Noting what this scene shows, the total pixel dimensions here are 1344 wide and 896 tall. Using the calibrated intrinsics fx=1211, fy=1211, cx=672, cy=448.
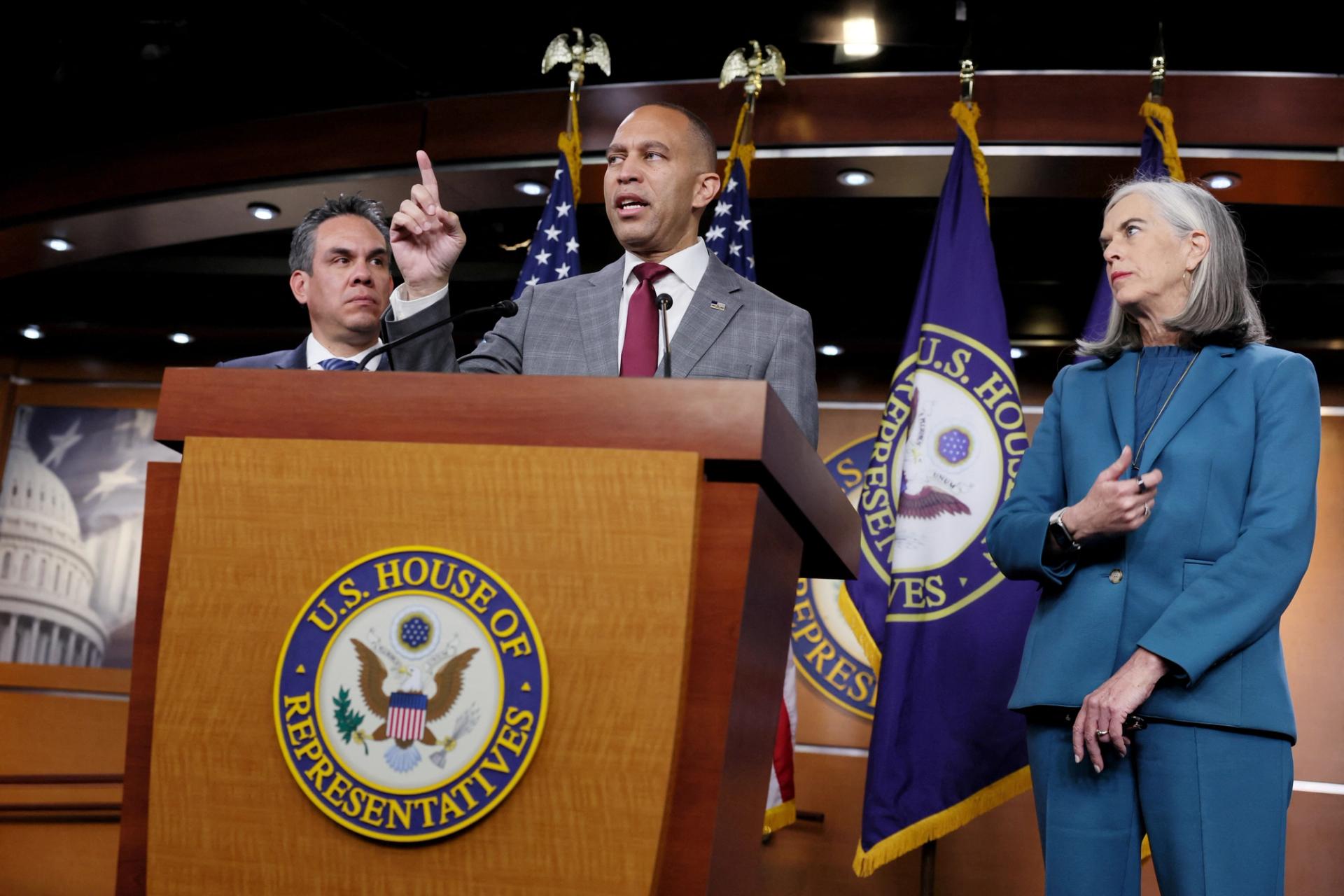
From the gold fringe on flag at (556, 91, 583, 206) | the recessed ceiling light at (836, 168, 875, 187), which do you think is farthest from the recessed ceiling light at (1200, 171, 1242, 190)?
the gold fringe on flag at (556, 91, 583, 206)

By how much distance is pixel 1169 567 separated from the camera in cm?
178

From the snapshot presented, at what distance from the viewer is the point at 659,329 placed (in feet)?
6.05

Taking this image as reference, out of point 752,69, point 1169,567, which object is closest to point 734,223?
point 752,69

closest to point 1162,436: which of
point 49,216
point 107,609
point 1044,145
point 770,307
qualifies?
point 770,307

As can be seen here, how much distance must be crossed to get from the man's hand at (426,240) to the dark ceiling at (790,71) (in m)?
2.38

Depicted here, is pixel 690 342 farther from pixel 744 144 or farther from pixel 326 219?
pixel 744 144

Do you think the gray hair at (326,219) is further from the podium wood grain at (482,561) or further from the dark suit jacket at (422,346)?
the podium wood grain at (482,561)

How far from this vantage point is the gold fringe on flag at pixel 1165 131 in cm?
318

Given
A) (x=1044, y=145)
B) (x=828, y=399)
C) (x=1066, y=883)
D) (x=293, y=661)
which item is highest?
(x=1044, y=145)

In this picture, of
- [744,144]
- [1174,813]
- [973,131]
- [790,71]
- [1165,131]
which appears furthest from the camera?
[790,71]

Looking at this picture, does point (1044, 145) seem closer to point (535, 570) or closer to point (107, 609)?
point (535, 570)

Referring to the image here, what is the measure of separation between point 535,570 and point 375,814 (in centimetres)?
26

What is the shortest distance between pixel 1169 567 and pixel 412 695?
3.85 feet

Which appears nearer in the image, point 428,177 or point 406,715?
point 406,715
